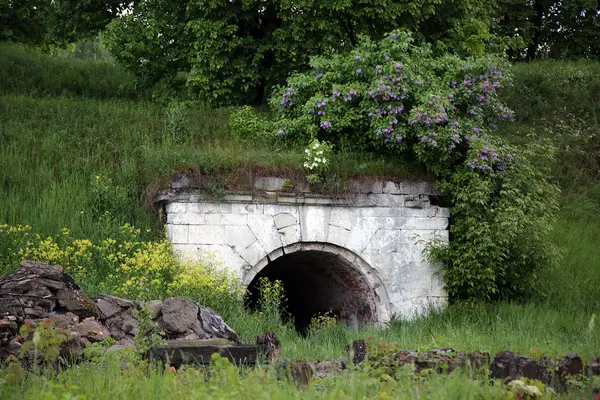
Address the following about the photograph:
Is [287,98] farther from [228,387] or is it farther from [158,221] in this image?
[228,387]

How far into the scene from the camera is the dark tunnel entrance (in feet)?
40.1

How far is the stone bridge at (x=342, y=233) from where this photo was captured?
440 inches

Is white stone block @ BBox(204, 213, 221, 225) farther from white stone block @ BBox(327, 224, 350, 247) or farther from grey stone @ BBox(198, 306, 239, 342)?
grey stone @ BBox(198, 306, 239, 342)

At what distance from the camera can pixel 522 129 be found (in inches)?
644

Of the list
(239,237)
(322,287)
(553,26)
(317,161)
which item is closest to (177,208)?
(239,237)

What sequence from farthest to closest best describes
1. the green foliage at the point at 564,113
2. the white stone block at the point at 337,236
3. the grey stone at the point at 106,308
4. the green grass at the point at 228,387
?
the green foliage at the point at 564,113, the white stone block at the point at 337,236, the grey stone at the point at 106,308, the green grass at the point at 228,387

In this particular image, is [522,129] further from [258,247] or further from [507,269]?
[258,247]

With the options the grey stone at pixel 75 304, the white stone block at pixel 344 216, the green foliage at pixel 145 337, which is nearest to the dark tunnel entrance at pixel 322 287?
the white stone block at pixel 344 216

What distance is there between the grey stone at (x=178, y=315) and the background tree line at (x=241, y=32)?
280 inches

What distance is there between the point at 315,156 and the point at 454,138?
2.06 meters

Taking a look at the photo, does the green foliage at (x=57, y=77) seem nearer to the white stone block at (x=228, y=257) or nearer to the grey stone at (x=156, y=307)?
the white stone block at (x=228, y=257)

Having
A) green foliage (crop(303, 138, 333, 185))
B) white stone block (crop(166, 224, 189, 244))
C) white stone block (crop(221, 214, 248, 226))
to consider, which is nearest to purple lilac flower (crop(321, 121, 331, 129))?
green foliage (crop(303, 138, 333, 185))

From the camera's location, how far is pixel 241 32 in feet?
53.7

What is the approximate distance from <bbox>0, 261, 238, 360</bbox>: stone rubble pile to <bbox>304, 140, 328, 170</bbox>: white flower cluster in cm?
338
